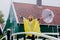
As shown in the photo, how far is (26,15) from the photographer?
3.17 meters

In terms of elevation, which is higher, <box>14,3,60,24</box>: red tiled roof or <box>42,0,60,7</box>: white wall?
<box>42,0,60,7</box>: white wall

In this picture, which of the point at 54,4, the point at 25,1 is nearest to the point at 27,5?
the point at 25,1

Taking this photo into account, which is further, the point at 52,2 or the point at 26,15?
the point at 52,2

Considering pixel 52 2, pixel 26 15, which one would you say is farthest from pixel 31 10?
pixel 52 2

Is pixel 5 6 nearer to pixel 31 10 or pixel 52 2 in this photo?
pixel 31 10

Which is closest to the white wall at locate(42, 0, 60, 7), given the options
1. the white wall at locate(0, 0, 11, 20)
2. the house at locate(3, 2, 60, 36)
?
the house at locate(3, 2, 60, 36)

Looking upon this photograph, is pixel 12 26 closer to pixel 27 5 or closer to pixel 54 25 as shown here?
pixel 27 5

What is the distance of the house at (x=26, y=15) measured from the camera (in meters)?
3.13

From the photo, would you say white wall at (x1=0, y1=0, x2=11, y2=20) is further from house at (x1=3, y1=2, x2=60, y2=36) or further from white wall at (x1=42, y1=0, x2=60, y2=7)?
white wall at (x1=42, y1=0, x2=60, y2=7)

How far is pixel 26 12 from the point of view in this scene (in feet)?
10.4

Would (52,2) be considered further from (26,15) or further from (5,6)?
(5,6)

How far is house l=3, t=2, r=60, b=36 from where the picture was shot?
313 centimetres

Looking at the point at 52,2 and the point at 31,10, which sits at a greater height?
the point at 52,2

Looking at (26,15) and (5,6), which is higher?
(5,6)
